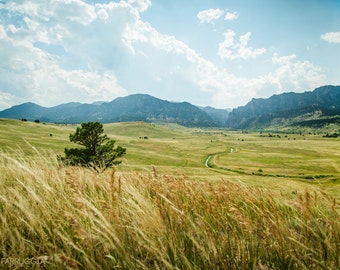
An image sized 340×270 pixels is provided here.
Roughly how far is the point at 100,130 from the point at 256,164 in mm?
102802

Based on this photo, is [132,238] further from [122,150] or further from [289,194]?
[122,150]

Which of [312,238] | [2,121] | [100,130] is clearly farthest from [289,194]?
[2,121]

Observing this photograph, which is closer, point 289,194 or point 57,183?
point 57,183

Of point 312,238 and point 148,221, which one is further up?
point 148,221

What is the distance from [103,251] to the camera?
3.48m

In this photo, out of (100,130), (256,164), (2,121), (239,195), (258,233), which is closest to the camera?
(258,233)

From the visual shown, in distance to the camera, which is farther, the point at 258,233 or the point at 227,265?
the point at 258,233

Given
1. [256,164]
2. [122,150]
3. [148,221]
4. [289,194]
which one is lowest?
[256,164]

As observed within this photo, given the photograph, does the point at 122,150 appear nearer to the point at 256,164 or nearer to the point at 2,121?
the point at 256,164

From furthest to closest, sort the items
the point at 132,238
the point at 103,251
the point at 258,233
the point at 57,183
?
1. the point at 57,183
2. the point at 258,233
3. the point at 132,238
4. the point at 103,251

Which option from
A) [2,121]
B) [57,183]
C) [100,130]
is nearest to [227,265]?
Answer: [57,183]

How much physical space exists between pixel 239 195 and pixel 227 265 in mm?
3176

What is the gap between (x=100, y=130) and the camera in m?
64.9

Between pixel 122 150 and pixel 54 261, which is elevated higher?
pixel 54 261
